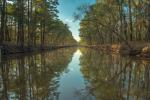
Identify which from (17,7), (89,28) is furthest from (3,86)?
(89,28)

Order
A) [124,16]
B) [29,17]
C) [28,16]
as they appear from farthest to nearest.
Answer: [29,17]
[124,16]
[28,16]

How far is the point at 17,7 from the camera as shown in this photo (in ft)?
→ 201

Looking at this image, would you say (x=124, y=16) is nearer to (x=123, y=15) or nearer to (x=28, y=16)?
(x=123, y=15)

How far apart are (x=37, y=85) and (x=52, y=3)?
65446 mm

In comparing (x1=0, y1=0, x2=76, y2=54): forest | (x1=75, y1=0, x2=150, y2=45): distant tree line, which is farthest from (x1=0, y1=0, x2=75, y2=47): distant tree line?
(x1=75, y1=0, x2=150, y2=45): distant tree line

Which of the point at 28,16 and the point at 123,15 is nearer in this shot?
the point at 28,16

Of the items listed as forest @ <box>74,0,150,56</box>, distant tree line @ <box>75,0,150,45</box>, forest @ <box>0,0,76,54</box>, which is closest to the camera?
forest @ <box>74,0,150,56</box>

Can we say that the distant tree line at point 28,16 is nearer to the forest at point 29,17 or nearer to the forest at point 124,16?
the forest at point 29,17

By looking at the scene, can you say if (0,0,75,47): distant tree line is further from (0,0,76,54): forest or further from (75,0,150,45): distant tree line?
(75,0,150,45): distant tree line

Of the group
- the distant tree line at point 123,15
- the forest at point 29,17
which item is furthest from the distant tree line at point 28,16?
the distant tree line at point 123,15

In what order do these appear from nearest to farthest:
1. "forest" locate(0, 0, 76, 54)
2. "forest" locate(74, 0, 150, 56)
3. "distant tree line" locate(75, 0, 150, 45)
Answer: "forest" locate(74, 0, 150, 56), "distant tree line" locate(75, 0, 150, 45), "forest" locate(0, 0, 76, 54)

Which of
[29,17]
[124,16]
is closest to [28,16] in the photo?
[29,17]

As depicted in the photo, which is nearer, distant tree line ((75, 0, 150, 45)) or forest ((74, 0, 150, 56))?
forest ((74, 0, 150, 56))

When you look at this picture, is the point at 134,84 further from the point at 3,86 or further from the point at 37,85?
the point at 3,86
